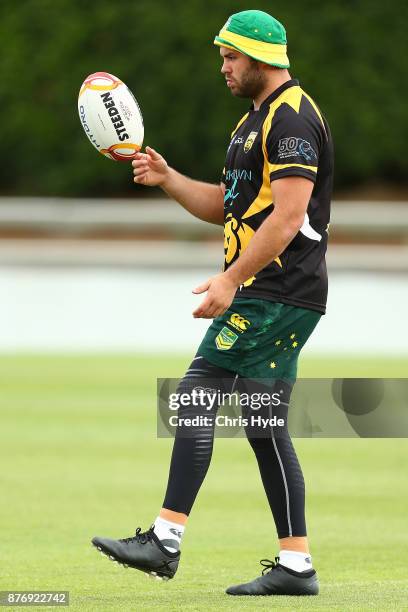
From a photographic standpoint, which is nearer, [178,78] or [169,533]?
[169,533]

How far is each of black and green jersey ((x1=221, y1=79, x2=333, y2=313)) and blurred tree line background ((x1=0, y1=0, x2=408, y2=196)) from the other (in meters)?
20.7

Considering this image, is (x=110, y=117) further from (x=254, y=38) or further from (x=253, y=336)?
(x=253, y=336)

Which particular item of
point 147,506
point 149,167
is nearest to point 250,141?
point 149,167

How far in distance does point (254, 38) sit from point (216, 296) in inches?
40.4

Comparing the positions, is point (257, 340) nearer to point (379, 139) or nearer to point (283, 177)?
point (283, 177)

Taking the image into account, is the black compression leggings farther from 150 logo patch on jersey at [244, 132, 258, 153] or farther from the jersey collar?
the jersey collar

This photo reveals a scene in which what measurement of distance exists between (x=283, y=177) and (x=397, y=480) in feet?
13.6

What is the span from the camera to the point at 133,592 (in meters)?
5.69

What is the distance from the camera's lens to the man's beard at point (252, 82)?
561 cm

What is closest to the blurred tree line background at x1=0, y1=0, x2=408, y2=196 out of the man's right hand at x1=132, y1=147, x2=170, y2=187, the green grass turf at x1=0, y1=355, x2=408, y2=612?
the green grass turf at x1=0, y1=355, x2=408, y2=612

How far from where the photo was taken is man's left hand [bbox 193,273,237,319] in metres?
5.32

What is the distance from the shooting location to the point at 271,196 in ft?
18.0

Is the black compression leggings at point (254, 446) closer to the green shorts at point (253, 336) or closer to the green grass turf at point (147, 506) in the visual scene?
the green shorts at point (253, 336)

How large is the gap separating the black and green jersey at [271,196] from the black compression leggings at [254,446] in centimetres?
34
